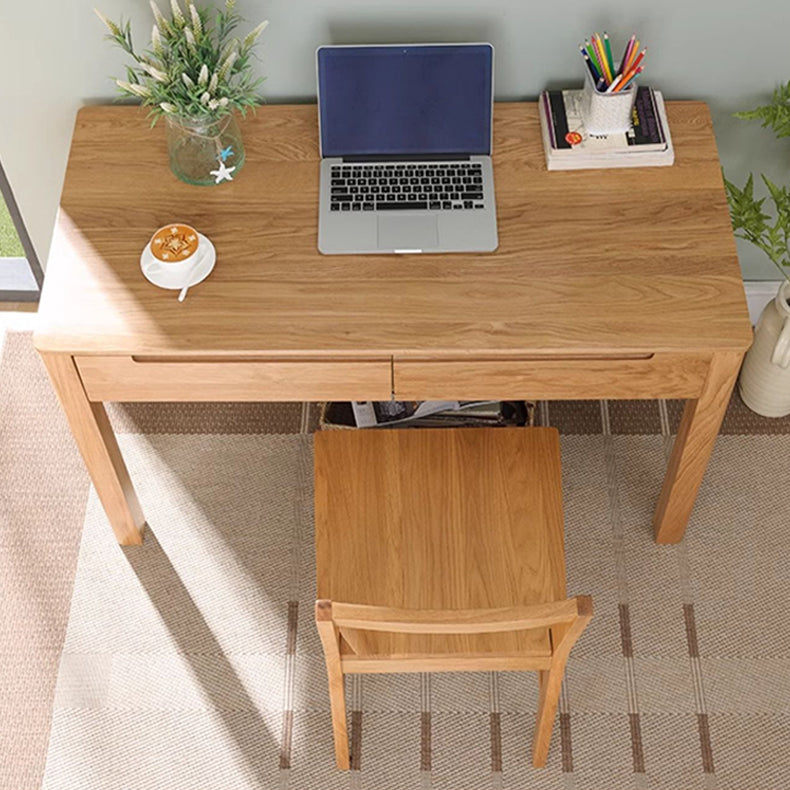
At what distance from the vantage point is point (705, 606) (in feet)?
7.93

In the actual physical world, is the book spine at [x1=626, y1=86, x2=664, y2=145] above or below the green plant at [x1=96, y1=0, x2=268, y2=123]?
below

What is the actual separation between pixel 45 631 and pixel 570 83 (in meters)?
1.57

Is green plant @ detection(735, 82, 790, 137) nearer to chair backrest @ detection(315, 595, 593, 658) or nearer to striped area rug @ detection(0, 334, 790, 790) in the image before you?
striped area rug @ detection(0, 334, 790, 790)

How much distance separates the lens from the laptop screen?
202 cm

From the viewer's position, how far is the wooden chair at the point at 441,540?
6.24ft

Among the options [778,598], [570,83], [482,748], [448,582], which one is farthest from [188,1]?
[778,598]

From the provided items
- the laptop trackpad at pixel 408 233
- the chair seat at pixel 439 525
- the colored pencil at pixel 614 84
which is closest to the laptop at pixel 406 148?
the laptop trackpad at pixel 408 233

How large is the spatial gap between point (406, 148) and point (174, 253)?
490 mm

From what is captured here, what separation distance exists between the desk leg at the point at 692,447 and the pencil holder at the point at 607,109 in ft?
1.59

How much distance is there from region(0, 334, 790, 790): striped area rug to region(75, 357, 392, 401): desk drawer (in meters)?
0.57

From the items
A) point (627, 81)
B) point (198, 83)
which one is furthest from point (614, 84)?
point (198, 83)

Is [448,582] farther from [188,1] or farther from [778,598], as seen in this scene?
[188,1]

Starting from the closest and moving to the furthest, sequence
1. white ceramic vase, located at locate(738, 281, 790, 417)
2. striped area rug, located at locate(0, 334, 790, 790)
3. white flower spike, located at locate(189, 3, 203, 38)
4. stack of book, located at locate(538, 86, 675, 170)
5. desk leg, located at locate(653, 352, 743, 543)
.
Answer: white flower spike, located at locate(189, 3, 203, 38) < desk leg, located at locate(653, 352, 743, 543) < stack of book, located at locate(538, 86, 675, 170) < striped area rug, located at locate(0, 334, 790, 790) < white ceramic vase, located at locate(738, 281, 790, 417)

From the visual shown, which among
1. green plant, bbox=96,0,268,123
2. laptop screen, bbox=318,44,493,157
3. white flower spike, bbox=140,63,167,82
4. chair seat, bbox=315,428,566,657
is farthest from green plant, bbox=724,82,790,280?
white flower spike, bbox=140,63,167,82
